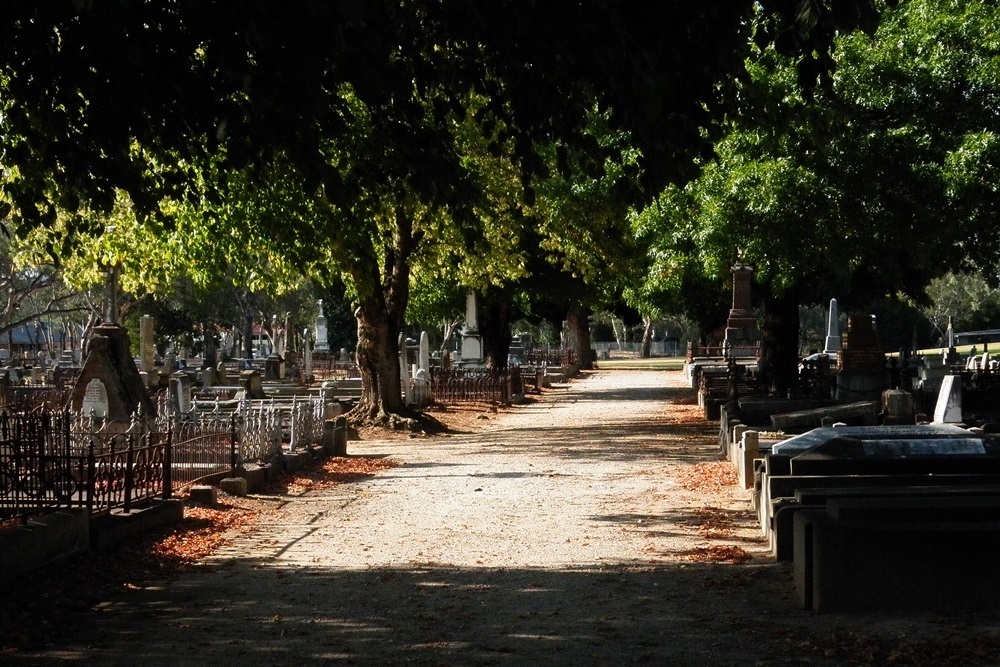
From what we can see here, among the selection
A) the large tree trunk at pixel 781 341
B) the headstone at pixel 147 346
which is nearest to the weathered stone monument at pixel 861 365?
the large tree trunk at pixel 781 341

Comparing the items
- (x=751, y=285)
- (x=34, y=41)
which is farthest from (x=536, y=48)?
(x=751, y=285)

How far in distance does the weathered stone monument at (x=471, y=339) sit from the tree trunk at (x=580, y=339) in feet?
75.2

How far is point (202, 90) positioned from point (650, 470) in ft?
35.7

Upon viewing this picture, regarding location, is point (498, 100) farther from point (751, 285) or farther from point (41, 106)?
point (751, 285)

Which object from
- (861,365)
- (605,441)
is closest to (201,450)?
(605,441)

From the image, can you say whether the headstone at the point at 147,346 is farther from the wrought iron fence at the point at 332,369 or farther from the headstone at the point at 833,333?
the headstone at the point at 833,333

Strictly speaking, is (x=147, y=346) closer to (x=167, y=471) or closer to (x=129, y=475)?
(x=167, y=471)

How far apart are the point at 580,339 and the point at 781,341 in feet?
133

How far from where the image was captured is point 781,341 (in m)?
32.8

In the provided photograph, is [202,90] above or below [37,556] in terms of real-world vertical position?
above

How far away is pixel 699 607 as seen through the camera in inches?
351

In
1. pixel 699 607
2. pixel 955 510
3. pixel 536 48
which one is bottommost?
pixel 699 607

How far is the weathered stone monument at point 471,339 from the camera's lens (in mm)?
44562

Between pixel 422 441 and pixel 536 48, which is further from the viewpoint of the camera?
pixel 422 441
